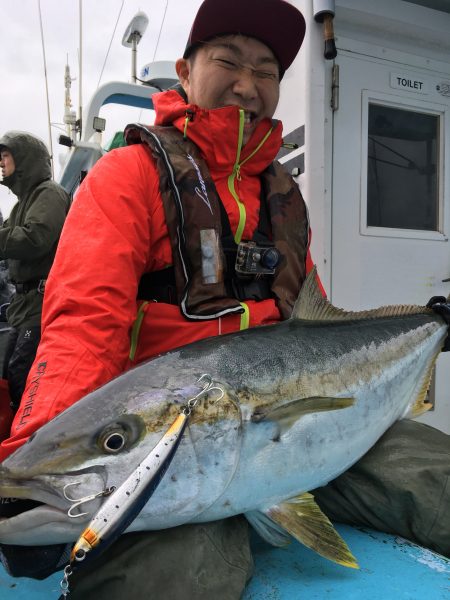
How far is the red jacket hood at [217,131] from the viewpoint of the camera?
2.17 metres

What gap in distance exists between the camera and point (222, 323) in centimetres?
198

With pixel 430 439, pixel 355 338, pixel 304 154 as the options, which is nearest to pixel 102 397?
pixel 355 338

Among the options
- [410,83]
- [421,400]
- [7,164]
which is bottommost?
[421,400]

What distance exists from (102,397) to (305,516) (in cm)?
74

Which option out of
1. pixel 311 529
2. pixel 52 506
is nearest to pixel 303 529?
pixel 311 529

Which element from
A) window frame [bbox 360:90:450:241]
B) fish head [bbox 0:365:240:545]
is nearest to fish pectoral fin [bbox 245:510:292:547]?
fish head [bbox 0:365:240:545]

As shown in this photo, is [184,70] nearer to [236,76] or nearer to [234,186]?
[236,76]

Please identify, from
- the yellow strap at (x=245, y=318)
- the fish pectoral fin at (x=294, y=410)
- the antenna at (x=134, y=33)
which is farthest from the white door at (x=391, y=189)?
the antenna at (x=134, y=33)

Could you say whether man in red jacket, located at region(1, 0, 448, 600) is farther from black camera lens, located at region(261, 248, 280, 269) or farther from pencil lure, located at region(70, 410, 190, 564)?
pencil lure, located at region(70, 410, 190, 564)

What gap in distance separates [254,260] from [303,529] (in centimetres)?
108

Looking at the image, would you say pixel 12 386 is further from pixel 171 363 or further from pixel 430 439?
pixel 430 439

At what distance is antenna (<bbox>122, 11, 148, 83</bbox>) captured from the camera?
7.87 meters

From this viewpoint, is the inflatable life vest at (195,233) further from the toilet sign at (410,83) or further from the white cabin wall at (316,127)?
the toilet sign at (410,83)

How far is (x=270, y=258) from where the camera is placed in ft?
6.99
